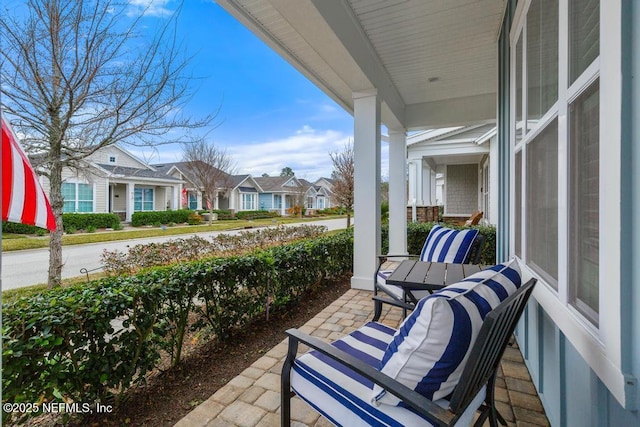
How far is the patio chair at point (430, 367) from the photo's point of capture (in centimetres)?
113

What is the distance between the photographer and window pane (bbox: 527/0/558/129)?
68.7 inches

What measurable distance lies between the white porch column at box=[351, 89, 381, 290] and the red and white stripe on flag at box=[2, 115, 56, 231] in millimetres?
3890

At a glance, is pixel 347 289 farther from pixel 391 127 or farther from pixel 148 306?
pixel 391 127

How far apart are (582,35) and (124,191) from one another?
2235 cm

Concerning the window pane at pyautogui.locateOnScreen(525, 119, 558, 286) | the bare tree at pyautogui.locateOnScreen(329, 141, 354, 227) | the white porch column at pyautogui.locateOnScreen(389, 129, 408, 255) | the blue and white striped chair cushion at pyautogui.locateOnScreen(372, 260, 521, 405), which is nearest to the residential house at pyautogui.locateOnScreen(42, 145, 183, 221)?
the bare tree at pyautogui.locateOnScreen(329, 141, 354, 227)

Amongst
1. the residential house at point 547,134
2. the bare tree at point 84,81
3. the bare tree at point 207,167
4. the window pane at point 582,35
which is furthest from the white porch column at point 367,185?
the bare tree at point 207,167

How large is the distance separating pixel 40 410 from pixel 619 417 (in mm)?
2722

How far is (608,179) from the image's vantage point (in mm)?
1001

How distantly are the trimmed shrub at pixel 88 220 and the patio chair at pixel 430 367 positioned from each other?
55.6ft

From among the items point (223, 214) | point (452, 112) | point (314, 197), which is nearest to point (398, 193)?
point (452, 112)

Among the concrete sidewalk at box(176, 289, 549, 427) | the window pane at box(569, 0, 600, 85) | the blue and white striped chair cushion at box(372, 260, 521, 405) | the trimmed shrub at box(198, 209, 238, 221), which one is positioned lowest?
the concrete sidewalk at box(176, 289, 549, 427)

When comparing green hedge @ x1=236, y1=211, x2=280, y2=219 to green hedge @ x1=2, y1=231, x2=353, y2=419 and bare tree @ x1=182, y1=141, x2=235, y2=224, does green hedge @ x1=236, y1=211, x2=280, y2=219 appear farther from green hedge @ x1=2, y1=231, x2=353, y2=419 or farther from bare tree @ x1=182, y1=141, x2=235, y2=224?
green hedge @ x1=2, y1=231, x2=353, y2=419

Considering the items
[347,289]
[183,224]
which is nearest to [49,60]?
[347,289]

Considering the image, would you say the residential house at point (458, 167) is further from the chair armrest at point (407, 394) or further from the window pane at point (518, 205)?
the chair armrest at point (407, 394)
